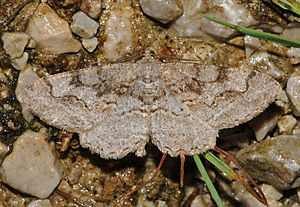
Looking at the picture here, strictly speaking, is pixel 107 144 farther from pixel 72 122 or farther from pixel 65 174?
pixel 65 174

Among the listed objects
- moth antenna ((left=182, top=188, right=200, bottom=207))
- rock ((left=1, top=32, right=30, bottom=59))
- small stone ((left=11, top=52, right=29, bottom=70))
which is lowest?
moth antenna ((left=182, top=188, right=200, bottom=207))

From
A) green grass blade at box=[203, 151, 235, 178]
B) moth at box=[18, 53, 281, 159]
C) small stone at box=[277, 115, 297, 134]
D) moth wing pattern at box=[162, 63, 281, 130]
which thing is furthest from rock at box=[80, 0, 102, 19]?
A: small stone at box=[277, 115, 297, 134]

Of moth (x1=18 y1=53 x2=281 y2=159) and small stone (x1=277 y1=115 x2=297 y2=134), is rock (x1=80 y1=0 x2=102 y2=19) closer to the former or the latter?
moth (x1=18 y1=53 x2=281 y2=159)

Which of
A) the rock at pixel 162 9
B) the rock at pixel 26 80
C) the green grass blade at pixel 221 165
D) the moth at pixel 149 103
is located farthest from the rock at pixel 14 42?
the green grass blade at pixel 221 165

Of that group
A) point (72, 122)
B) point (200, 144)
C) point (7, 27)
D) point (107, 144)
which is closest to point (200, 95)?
point (200, 144)

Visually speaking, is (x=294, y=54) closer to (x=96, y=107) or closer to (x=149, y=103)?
(x=149, y=103)

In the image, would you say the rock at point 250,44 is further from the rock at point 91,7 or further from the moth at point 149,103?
the rock at point 91,7

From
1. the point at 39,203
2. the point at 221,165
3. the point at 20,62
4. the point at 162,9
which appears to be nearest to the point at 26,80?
the point at 20,62

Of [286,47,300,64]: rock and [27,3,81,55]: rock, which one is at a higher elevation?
[286,47,300,64]: rock

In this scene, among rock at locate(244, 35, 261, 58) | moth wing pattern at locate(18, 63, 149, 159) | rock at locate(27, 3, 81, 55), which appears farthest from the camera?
rock at locate(244, 35, 261, 58)
